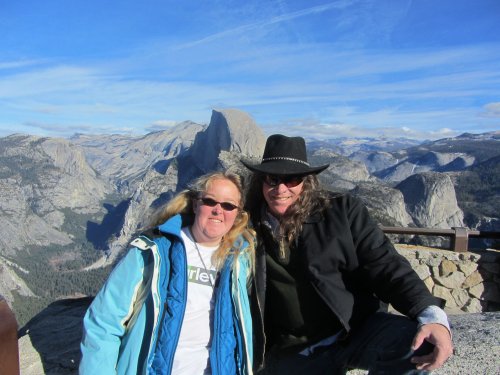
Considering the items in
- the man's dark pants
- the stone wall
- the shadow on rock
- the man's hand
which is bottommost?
the stone wall

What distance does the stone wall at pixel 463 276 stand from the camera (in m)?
7.58

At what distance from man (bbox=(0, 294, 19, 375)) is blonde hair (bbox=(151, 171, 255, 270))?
1.61m

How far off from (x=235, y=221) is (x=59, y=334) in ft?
8.97

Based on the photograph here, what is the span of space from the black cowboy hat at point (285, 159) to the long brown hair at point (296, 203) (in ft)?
0.46

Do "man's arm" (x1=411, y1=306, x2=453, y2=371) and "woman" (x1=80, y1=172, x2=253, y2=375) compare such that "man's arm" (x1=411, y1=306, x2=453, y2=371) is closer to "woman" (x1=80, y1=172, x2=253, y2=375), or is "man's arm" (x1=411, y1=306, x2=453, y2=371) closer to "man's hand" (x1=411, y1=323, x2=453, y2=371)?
"man's hand" (x1=411, y1=323, x2=453, y2=371)

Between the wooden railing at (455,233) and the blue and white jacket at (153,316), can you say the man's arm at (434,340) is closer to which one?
the blue and white jacket at (153,316)

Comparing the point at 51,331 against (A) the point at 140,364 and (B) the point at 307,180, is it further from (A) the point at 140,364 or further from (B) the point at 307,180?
(B) the point at 307,180

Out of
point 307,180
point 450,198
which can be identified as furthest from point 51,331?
point 450,198

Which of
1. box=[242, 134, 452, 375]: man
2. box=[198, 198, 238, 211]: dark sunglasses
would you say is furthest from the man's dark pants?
box=[198, 198, 238, 211]: dark sunglasses

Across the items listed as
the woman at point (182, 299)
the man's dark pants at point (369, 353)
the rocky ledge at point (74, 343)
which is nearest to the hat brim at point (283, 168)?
the woman at point (182, 299)

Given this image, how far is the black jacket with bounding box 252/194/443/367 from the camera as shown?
10.4ft

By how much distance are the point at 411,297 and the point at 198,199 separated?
1665mm

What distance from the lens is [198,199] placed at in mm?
3328

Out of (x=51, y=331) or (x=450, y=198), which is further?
(x=450, y=198)
